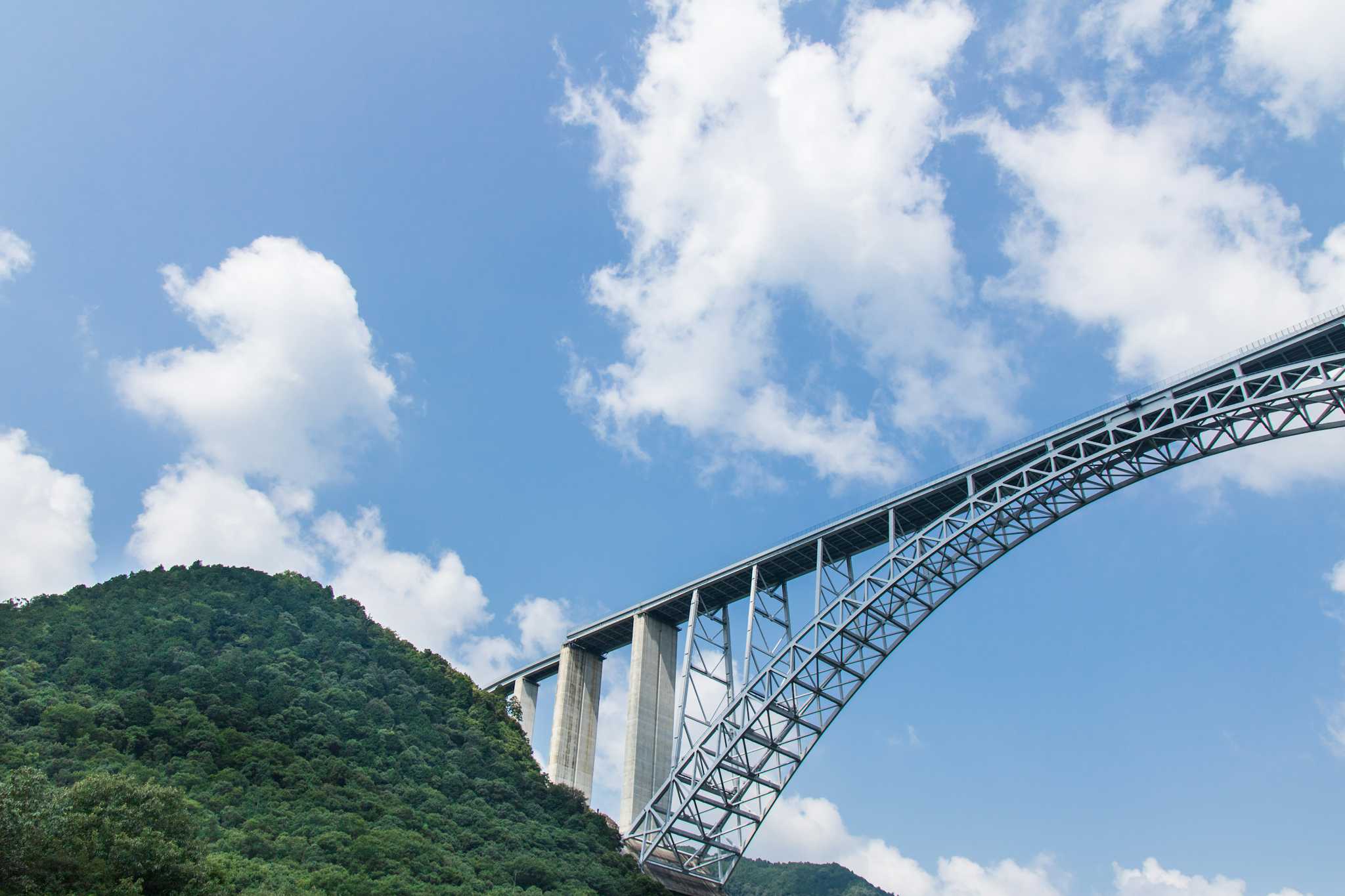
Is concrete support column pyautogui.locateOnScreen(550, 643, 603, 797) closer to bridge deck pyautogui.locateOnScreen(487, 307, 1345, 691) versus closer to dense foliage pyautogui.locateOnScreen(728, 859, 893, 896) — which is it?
bridge deck pyautogui.locateOnScreen(487, 307, 1345, 691)

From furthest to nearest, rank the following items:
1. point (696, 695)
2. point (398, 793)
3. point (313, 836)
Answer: point (696, 695) → point (398, 793) → point (313, 836)

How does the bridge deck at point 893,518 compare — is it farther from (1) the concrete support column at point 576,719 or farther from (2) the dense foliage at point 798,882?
(2) the dense foliage at point 798,882

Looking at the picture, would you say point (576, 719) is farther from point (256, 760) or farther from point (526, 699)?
point (256, 760)

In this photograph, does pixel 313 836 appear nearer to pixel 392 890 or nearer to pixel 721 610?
pixel 392 890

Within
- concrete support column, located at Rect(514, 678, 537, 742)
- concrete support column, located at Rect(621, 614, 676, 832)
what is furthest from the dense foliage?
concrete support column, located at Rect(621, 614, 676, 832)

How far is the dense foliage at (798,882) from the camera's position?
96812 mm

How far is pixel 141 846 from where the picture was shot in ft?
101

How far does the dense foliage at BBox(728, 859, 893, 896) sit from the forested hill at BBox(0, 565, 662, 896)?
4672 centimetres

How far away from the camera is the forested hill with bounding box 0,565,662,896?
31.9 m

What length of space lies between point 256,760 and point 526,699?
2380cm

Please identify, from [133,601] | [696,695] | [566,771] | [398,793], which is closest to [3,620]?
[133,601]

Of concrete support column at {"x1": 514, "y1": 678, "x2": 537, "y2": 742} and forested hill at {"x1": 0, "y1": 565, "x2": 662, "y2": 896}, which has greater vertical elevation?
concrete support column at {"x1": 514, "y1": 678, "x2": 537, "y2": 742}

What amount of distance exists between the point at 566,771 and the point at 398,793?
1326 centimetres

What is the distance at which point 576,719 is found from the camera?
5988cm
